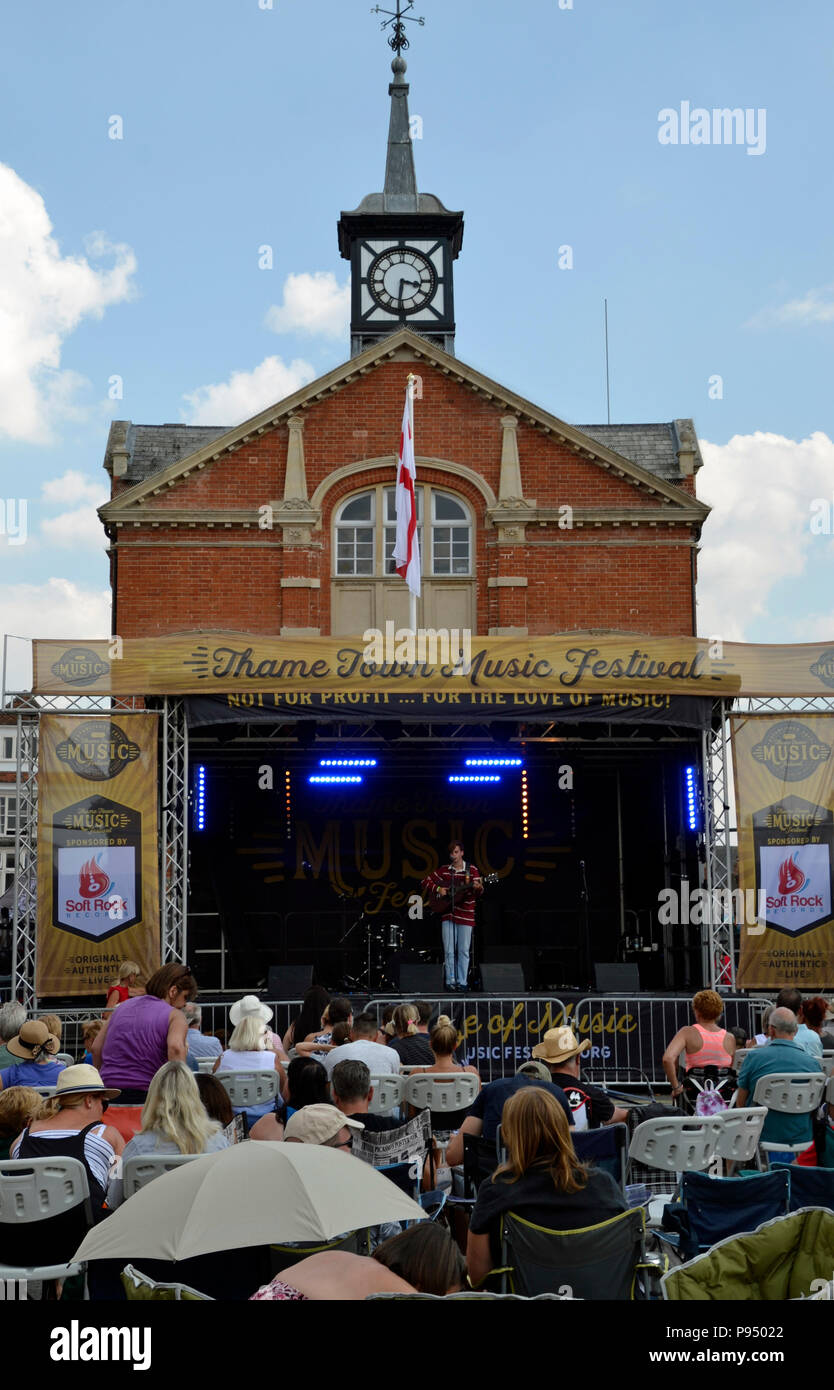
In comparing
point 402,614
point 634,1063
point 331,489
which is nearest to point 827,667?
point 634,1063

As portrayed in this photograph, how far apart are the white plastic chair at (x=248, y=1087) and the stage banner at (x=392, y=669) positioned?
765 cm

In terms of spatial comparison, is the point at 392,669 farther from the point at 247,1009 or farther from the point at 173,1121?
the point at 173,1121

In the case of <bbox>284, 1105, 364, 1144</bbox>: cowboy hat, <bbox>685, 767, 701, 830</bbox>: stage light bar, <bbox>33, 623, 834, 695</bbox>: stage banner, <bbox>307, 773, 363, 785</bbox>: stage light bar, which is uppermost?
<bbox>33, 623, 834, 695</bbox>: stage banner

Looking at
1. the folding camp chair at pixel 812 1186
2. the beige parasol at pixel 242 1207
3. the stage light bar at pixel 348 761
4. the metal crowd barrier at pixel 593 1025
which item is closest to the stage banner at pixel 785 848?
the metal crowd barrier at pixel 593 1025

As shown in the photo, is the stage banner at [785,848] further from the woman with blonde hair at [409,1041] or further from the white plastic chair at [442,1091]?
the white plastic chair at [442,1091]

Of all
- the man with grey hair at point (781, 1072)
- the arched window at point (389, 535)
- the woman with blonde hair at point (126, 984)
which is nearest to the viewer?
the man with grey hair at point (781, 1072)

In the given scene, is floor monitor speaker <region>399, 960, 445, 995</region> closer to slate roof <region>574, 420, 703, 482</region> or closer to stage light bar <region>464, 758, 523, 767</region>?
stage light bar <region>464, 758, 523, 767</region>

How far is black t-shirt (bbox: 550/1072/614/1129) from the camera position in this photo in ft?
24.0

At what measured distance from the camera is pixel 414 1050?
10.1 m

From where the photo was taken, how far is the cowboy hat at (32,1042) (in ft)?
28.4

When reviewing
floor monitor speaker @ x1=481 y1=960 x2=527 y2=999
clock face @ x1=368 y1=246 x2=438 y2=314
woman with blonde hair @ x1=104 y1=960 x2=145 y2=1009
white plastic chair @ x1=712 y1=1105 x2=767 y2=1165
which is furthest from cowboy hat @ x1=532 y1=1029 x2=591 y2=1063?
clock face @ x1=368 y1=246 x2=438 y2=314

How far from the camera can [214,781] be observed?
21.4m

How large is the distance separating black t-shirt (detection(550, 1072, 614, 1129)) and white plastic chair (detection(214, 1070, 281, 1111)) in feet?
7.28
